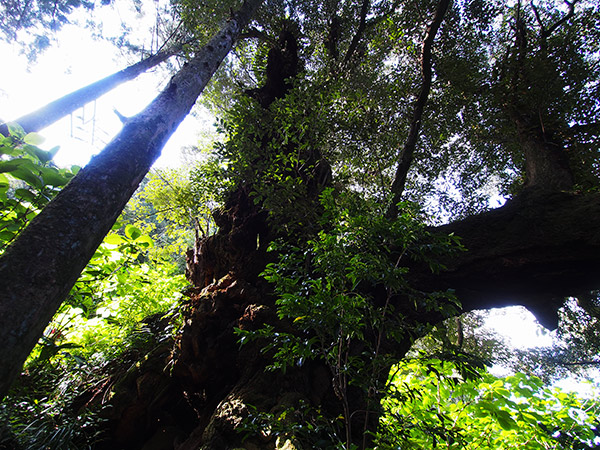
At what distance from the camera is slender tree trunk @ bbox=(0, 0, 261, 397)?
95cm

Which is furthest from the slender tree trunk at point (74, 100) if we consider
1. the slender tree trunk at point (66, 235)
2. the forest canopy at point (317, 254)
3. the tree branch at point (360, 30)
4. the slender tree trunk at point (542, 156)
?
the slender tree trunk at point (542, 156)

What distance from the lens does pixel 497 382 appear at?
2.25 metres

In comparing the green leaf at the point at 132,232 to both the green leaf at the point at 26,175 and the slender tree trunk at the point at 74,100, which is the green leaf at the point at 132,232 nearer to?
the green leaf at the point at 26,175

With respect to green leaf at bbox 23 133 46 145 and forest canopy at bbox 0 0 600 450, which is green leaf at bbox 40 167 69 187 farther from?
green leaf at bbox 23 133 46 145

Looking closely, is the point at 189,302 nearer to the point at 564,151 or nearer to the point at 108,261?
the point at 108,261

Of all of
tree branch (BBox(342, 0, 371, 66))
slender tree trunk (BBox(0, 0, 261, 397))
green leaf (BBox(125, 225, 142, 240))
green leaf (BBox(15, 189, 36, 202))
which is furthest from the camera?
tree branch (BBox(342, 0, 371, 66))

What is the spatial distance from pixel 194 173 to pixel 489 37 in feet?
26.2

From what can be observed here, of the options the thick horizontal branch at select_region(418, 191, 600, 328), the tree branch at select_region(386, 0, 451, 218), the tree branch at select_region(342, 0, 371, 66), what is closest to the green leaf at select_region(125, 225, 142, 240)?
the tree branch at select_region(386, 0, 451, 218)

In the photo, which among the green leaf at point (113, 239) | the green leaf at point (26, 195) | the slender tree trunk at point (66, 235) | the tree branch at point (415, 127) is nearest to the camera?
the slender tree trunk at point (66, 235)

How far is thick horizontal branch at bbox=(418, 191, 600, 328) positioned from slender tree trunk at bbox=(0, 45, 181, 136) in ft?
23.6

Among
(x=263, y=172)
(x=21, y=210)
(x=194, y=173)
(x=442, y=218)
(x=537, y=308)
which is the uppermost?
(x=442, y=218)

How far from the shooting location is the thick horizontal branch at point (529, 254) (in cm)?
279

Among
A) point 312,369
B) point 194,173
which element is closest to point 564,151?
point 312,369

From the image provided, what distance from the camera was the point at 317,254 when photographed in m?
2.46
